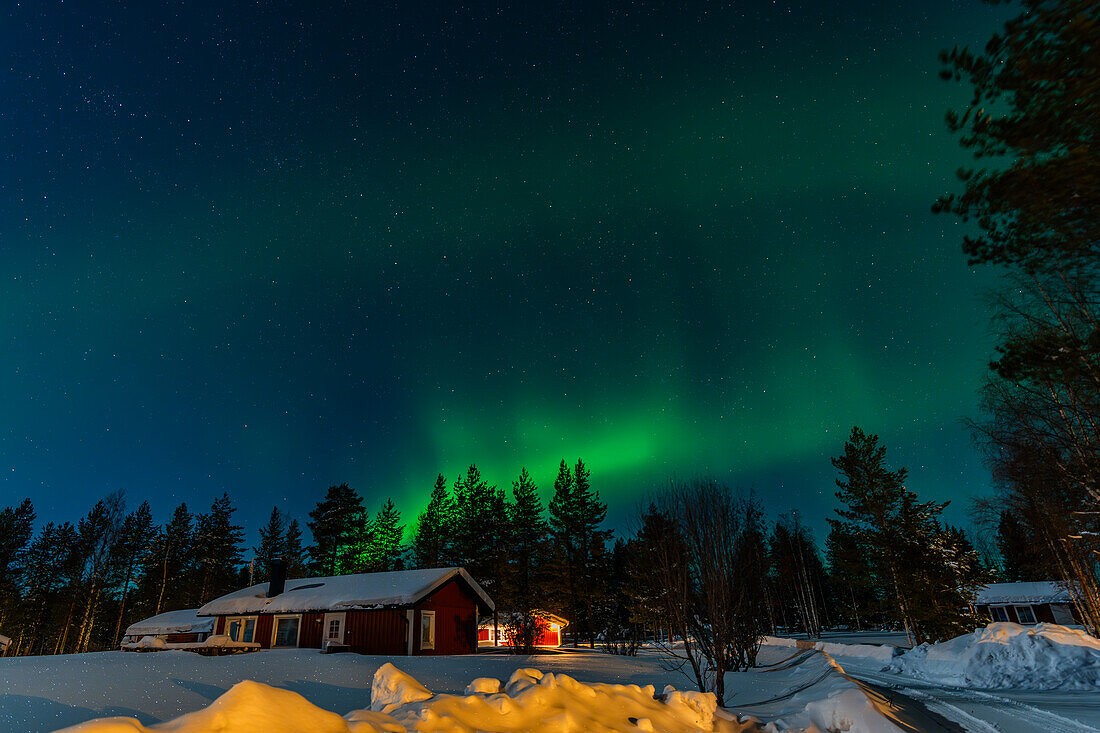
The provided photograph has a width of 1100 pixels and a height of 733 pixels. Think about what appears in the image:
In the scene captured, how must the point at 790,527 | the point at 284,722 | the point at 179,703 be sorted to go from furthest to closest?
the point at 790,527 < the point at 179,703 < the point at 284,722

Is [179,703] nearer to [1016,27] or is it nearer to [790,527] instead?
[1016,27]

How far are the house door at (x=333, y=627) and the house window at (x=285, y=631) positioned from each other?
234 centimetres

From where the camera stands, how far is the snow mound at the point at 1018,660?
1669cm

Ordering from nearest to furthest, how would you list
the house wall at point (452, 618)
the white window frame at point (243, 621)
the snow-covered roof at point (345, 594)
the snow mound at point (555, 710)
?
1. the snow mound at point (555, 710)
2. the snow-covered roof at point (345, 594)
3. the house wall at point (452, 618)
4. the white window frame at point (243, 621)

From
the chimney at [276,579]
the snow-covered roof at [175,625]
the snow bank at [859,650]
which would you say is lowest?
the snow bank at [859,650]

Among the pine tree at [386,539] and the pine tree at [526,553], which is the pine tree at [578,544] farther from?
the pine tree at [386,539]

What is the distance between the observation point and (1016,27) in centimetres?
556

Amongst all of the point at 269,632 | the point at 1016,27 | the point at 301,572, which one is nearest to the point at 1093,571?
the point at 1016,27

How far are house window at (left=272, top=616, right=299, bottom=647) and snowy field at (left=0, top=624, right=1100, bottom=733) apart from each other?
36.3ft

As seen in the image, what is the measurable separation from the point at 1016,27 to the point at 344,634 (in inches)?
1253

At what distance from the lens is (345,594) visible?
28625 mm

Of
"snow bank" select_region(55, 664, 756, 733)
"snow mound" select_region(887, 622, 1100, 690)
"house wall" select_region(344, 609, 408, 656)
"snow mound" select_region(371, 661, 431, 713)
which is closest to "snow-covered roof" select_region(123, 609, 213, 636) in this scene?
"house wall" select_region(344, 609, 408, 656)

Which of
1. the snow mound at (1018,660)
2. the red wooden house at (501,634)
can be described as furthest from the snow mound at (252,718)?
the red wooden house at (501,634)

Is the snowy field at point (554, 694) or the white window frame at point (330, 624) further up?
the white window frame at point (330, 624)
